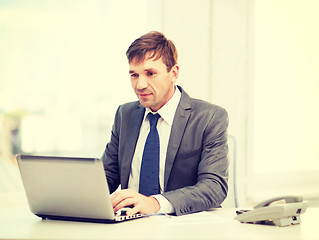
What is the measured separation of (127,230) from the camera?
165 cm

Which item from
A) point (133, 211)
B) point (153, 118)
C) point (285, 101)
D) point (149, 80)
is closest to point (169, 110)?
point (153, 118)

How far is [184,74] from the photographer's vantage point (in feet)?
12.2

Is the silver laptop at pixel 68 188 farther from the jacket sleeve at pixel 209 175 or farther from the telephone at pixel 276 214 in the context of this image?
the telephone at pixel 276 214

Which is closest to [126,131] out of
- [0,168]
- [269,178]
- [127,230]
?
[127,230]

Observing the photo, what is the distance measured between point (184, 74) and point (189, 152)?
1473 mm

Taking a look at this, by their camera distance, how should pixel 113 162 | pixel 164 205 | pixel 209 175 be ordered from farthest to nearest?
pixel 113 162
pixel 209 175
pixel 164 205

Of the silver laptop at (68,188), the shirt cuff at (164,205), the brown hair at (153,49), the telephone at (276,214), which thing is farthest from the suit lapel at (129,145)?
the telephone at (276,214)

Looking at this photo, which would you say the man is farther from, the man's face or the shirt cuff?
the shirt cuff

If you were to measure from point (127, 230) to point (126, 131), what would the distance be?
0.93 m

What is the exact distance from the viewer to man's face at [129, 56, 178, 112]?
90.3 inches

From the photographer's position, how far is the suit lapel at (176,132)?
2329 mm

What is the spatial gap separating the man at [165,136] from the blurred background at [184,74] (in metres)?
0.40

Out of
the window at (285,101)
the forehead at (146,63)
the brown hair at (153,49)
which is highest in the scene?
the brown hair at (153,49)

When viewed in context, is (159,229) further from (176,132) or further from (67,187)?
(176,132)
